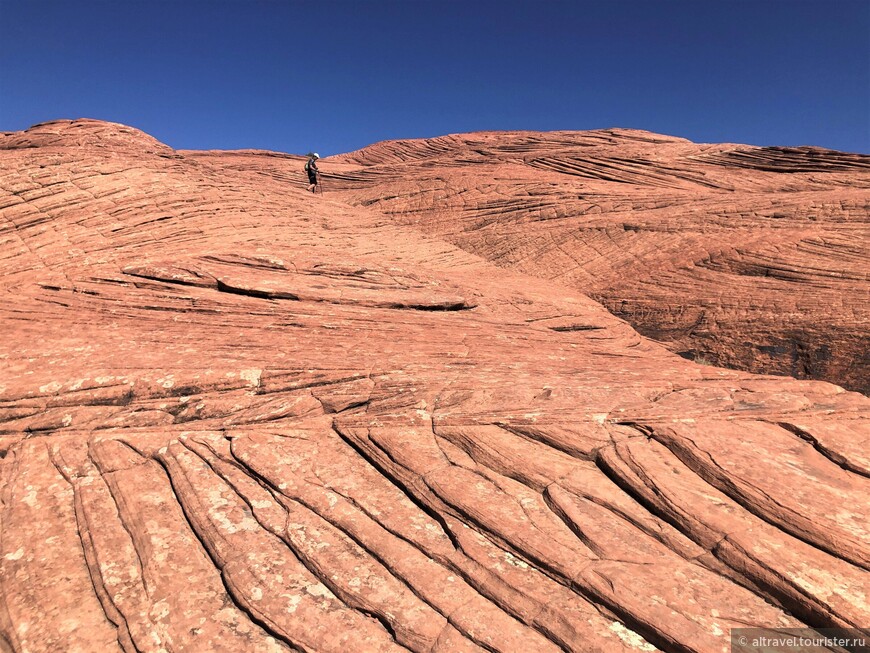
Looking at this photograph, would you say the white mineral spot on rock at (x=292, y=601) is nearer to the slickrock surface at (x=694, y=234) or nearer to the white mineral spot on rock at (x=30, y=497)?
the white mineral spot on rock at (x=30, y=497)

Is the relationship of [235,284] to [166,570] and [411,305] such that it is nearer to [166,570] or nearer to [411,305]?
[411,305]

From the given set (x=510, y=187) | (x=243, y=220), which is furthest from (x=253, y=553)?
(x=510, y=187)

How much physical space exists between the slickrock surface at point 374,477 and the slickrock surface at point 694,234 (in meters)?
6.33

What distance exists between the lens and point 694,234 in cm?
2145

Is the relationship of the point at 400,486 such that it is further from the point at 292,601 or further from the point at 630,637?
the point at 630,637

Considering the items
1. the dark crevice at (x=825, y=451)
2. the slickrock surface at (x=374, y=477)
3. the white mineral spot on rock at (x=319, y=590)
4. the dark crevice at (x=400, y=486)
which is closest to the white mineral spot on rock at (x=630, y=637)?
the slickrock surface at (x=374, y=477)

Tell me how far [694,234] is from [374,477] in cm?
1951

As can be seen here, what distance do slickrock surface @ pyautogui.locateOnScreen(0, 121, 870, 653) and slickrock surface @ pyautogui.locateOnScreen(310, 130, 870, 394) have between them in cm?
633

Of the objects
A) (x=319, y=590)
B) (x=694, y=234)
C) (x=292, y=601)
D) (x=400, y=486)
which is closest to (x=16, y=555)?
(x=292, y=601)

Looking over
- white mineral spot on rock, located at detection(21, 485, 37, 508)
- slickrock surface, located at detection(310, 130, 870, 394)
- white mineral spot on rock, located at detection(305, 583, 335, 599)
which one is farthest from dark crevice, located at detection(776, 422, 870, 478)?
white mineral spot on rock, located at detection(21, 485, 37, 508)

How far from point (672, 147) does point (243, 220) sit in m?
33.1

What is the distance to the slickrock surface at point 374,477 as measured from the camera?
5496 millimetres

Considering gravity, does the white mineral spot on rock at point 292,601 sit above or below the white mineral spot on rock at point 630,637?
below

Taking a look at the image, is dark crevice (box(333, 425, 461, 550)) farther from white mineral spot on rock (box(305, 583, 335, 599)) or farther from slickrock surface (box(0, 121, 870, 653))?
white mineral spot on rock (box(305, 583, 335, 599))
